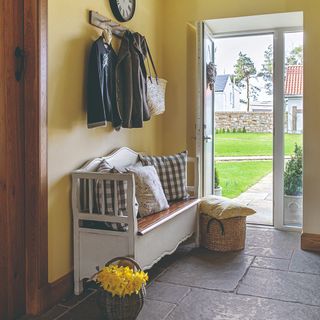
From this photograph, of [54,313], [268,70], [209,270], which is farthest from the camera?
[268,70]

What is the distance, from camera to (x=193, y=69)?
4.27m

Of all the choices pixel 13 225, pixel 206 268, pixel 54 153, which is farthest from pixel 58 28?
pixel 206 268

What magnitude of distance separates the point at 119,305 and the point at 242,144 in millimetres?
3005

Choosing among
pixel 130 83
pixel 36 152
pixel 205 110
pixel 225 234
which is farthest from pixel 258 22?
pixel 36 152

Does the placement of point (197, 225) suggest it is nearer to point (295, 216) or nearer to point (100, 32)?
point (295, 216)

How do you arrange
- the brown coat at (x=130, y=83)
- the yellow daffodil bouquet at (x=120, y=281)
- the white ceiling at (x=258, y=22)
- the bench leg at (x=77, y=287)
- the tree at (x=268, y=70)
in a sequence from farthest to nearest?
the tree at (x=268, y=70), the white ceiling at (x=258, y=22), the brown coat at (x=130, y=83), the bench leg at (x=77, y=287), the yellow daffodil bouquet at (x=120, y=281)

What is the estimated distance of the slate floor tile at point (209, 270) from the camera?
9.45ft

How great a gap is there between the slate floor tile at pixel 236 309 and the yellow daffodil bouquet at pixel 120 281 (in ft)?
1.03

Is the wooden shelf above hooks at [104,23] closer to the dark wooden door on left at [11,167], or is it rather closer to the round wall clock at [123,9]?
the round wall clock at [123,9]

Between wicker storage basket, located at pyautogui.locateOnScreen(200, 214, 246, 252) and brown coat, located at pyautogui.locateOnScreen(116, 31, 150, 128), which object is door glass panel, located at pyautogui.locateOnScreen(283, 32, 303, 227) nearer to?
wicker storage basket, located at pyautogui.locateOnScreen(200, 214, 246, 252)

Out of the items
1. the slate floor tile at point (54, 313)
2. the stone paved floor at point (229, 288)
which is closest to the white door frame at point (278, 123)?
the stone paved floor at point (229, 288)

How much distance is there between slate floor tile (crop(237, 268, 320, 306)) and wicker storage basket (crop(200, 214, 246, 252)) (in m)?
0.47

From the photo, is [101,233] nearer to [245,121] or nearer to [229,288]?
Answer: [229,288]

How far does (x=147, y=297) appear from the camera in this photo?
8.71 feet
